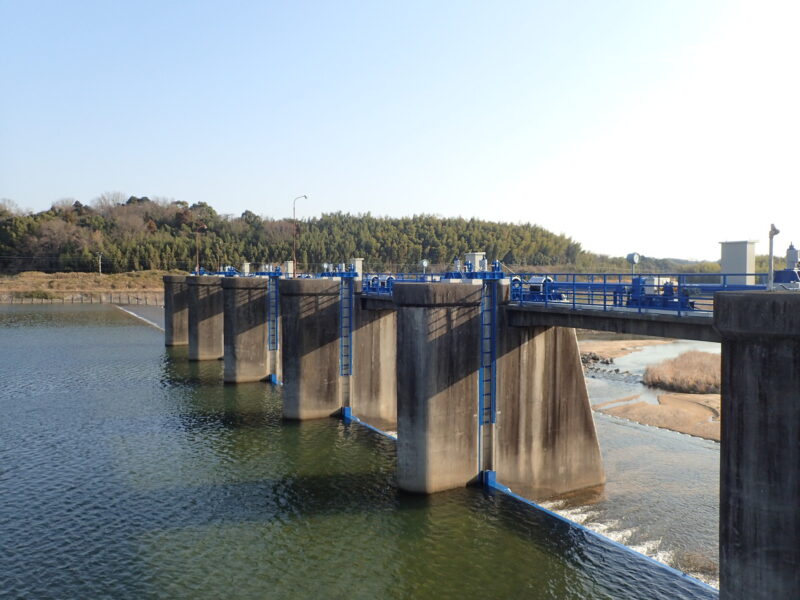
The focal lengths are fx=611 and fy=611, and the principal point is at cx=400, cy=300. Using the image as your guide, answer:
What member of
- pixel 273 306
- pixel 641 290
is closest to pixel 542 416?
pixel 641 290

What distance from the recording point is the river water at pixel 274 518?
18312mm

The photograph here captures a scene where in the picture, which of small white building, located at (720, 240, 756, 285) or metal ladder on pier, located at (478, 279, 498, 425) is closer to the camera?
small white building, located at (720, 240, 756, 285)

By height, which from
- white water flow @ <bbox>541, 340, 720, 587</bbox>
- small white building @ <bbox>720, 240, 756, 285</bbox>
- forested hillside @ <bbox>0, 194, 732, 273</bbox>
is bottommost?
white water flow @ <bbox>541, 340, 720, 587</bbox>

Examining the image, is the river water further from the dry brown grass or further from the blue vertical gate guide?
the dry brown grass

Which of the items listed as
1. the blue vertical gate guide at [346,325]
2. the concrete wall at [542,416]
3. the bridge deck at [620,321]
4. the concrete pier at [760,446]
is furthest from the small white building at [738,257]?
the blue vertical gate guide at [346,325]

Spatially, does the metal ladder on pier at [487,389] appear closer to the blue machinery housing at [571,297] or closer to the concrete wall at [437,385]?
the blue machinery housing at [571,297]

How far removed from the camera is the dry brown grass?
51.2 metres

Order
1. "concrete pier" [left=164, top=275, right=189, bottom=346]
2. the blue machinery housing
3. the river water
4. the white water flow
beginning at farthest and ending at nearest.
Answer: "concrete pier" [left=164, top=275, right=189, bottom=346] → the white water flow → the blue machinery housing → the river water

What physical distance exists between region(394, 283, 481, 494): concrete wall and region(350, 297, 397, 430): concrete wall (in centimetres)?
1152

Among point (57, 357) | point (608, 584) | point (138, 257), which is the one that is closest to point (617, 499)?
point (608, 584)

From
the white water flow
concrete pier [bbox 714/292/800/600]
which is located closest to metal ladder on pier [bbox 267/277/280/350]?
the white water flow

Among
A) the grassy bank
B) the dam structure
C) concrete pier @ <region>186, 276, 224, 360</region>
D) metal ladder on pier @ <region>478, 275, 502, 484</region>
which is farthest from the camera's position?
the grassy bank

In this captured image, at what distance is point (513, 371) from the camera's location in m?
24.7

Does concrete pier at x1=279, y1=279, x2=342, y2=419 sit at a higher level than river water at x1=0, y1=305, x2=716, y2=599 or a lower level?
higher
